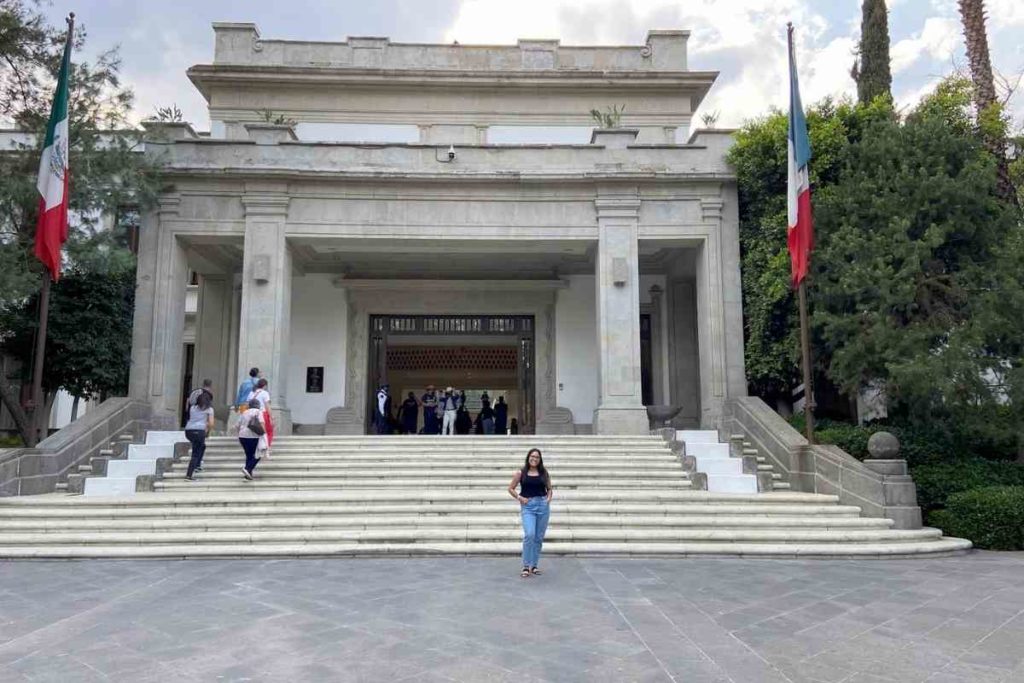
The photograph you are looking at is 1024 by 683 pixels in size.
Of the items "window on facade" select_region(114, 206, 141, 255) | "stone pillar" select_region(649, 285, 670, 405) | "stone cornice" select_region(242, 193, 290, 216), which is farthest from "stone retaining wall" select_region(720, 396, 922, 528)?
"window on facade" select_region(114, 206, 141, 255)

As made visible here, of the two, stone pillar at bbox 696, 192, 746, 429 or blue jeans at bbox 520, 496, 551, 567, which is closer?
blue jeans at bbox 520, 496, 551, 567

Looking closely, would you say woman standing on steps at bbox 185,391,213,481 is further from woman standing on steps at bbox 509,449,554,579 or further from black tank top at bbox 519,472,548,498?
black tank top at bbox 519,472,548,498

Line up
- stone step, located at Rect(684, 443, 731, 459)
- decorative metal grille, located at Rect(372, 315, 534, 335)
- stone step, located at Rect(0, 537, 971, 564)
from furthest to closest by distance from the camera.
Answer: decorative metal grille, located at Rect(372, 315, 534, 335)
stone step, located at Rect(684, 443, 731, 459)
stone step, located at Rect(0, 537, 971, 564)

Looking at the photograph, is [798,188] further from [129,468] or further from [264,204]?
[129,468]

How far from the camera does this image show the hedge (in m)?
9.47

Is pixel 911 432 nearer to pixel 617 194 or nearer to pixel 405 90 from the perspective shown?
pixel 617 194

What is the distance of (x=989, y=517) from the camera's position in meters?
→ 9.61

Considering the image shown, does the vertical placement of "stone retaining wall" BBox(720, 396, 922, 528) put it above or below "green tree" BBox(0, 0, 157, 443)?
below

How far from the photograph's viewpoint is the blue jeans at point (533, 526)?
730cm

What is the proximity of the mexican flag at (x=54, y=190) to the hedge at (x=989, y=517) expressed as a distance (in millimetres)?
14275

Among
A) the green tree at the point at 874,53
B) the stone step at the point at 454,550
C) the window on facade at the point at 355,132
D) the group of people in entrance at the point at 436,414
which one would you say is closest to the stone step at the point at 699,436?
the stone step at the point at 454,550

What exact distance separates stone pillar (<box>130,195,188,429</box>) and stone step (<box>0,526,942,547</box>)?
5854 millimetres

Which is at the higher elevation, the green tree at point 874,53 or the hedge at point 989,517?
the green tree at point 874,53

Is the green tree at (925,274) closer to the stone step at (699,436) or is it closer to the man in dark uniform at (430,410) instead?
the stone step at (699,436)
